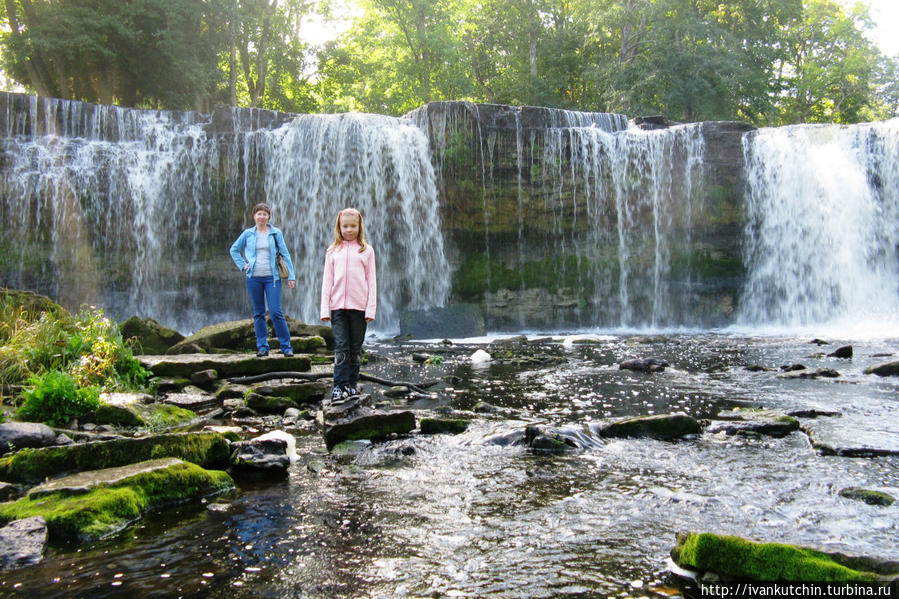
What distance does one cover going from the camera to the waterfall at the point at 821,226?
65.8ft

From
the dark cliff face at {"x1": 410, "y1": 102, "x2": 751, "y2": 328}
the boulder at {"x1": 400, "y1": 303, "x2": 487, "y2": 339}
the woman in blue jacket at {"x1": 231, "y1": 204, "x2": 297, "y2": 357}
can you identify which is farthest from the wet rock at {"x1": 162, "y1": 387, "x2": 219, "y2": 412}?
the dark cliff face at {"x1": 410, "y1": 102, "x2": 751, "y2": 328}

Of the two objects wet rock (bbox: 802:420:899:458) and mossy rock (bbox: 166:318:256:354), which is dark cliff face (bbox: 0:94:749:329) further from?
wet rock (bbox: 802:420:899:458)

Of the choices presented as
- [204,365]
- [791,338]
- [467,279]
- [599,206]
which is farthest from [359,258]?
[599,206]

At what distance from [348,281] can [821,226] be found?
19.2m

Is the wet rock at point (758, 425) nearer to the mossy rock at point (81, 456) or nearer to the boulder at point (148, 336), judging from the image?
the mossy rock at point (81, 456)

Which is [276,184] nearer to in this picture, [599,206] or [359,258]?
[599,206]

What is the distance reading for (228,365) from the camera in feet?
28.2

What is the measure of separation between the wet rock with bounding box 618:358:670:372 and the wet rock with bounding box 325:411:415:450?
5479 millimetres

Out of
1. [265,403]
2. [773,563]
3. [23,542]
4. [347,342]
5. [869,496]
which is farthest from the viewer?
[265,403]

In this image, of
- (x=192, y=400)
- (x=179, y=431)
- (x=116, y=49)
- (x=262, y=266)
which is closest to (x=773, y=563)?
(x=179, y=431)

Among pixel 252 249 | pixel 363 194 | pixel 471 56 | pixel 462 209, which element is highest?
pixel 471 56

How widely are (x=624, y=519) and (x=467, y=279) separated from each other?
Answer: 58.4 ft

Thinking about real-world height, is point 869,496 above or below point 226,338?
below

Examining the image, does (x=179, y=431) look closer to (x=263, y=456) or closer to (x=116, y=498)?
(x=263, y=456)
